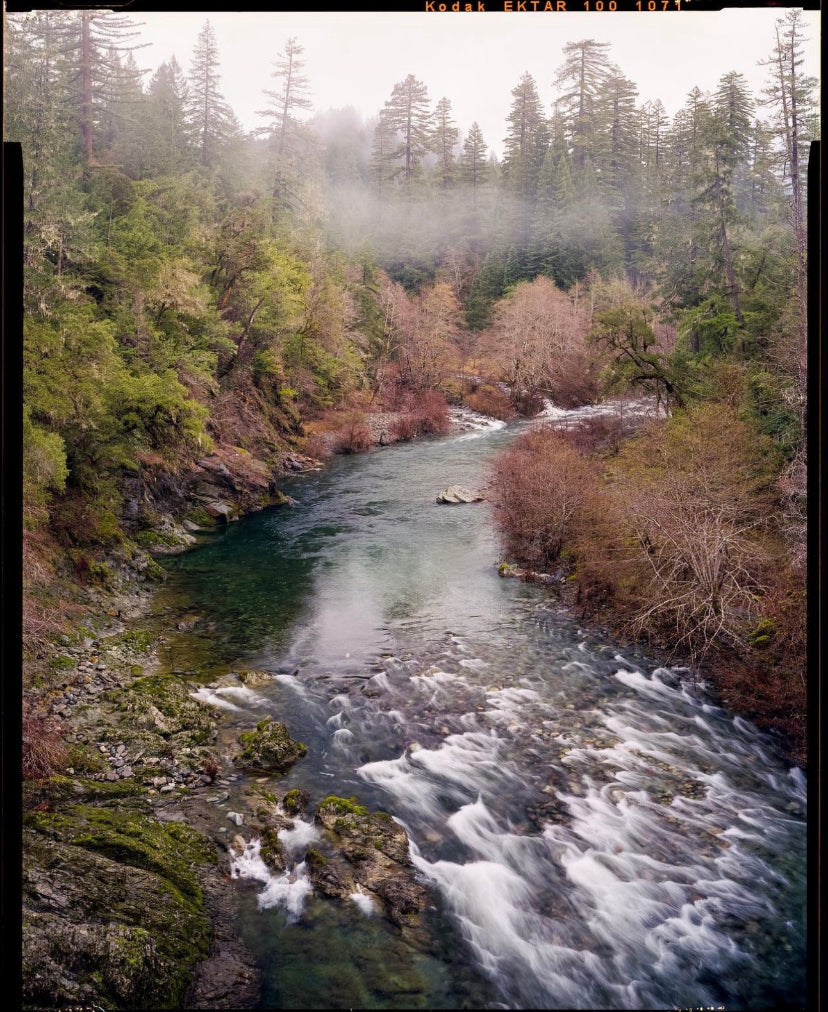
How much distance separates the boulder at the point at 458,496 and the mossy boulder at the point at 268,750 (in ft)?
35.0

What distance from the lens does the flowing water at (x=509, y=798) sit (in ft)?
15.6

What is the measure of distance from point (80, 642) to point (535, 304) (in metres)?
25.3

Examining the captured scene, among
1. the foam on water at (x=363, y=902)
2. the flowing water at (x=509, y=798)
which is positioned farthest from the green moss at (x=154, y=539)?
the foam on water at (x=363, y=902)

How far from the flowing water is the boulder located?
15.3 ft

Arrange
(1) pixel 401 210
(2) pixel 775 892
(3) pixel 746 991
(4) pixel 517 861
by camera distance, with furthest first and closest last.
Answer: (1) pixel 401 210 → (4) pixel 517 861 → (2) pixel 775 892 → (3) pixel 746 991

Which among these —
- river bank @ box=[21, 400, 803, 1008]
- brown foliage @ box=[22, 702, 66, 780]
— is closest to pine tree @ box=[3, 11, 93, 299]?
river bank @ box=[21, 400, 803, 1008]

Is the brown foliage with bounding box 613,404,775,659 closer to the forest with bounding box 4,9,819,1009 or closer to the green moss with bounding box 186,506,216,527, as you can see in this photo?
the forest with bounding box 4,9,819,1009

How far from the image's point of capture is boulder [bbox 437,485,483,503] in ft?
58.0

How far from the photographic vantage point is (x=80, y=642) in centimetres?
939

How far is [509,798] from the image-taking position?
6719 mm

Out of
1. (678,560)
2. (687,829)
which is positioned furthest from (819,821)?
(678,560)

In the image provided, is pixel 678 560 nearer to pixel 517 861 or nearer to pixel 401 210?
pixel 517 861

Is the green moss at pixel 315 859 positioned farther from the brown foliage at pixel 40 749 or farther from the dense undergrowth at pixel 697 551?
the dense undergrowth at pixel 697 551

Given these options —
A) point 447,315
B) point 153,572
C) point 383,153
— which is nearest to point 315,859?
point 153,572
